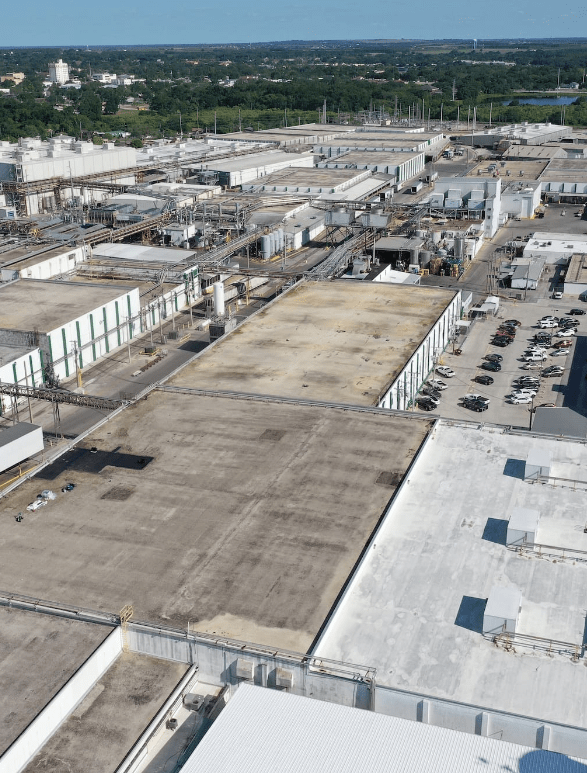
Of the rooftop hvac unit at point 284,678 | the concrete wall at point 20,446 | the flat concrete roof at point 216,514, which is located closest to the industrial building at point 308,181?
the flat concrete roof at point 216,514

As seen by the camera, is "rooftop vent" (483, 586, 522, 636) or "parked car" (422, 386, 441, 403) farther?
"parked car" (422, 386, 441, 403)

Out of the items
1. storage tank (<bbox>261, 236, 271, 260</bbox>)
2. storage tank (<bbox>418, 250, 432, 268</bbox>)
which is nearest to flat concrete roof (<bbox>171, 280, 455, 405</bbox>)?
storage tank (<bbox>418, 250, 432, 268</bbox>)

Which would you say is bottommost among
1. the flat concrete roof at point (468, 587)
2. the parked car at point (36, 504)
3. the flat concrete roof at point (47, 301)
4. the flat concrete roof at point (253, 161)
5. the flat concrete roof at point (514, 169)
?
the flat concrete roof at point (468, 587)

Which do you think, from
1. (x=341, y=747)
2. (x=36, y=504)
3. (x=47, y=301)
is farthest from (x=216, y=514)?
(x=47, y=301)

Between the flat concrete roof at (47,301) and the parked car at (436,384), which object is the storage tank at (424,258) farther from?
the flat concrete roof at (47,301)

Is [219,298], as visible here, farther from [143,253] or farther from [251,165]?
[251,165]

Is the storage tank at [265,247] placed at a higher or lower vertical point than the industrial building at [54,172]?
lower

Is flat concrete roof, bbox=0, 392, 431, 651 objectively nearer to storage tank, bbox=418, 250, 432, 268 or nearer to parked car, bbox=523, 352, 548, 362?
parked car, bbox=523, 352, 548, 362
